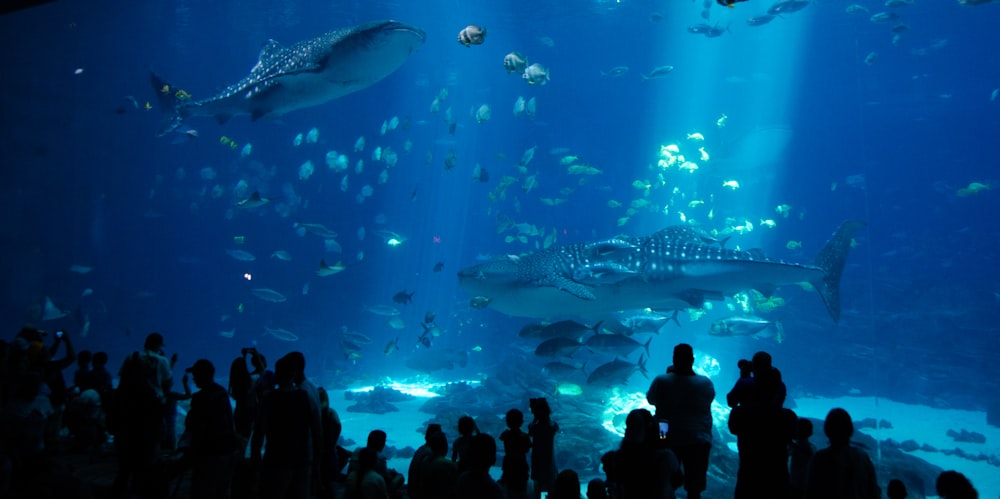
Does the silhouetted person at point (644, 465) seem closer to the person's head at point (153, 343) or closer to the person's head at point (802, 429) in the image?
the person's head at point (802, 429)

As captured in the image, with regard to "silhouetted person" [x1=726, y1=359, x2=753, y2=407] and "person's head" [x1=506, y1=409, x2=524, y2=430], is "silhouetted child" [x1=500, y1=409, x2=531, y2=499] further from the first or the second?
"silhouetted person" [x1=726, y1=359, x2=753, y2=407]

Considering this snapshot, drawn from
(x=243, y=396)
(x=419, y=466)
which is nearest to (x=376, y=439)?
(x=419, y=466)

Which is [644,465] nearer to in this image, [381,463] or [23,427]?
[381,463]

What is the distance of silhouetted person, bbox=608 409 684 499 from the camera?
2.88 m

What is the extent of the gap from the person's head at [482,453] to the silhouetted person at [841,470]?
5.49 ft

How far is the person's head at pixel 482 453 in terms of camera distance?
110 inches

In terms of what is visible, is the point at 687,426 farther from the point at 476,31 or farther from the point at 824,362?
the point at 824,362

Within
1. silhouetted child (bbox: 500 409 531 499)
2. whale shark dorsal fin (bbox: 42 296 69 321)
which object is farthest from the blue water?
silhouetted child (bbox: 500 409 531 499)

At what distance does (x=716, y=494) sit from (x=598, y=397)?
553 centimetres

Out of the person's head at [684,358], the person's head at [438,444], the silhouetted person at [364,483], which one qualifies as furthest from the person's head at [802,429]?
the silhouetted person at [364,483]

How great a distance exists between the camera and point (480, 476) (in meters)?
2.81

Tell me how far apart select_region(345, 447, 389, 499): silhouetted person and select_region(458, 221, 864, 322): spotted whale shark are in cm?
438

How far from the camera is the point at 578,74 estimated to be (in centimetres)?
3108

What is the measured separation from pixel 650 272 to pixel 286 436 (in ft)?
17.9
